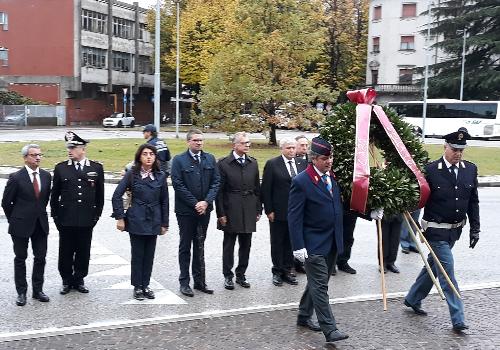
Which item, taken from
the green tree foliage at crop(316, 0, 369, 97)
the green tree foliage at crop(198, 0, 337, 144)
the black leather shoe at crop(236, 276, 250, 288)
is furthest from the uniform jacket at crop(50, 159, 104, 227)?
the green tree foliage at crop(316, 0, 369, 97)

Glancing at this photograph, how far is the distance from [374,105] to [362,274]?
10.2 feet

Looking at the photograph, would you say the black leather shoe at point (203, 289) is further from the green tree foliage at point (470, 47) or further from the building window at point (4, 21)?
the building window at point (4, 21)

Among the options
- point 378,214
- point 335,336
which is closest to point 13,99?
point 378,214

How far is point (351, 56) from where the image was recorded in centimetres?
7088

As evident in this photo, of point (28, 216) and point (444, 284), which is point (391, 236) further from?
point (28, 216)

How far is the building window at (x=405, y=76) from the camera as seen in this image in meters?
69.8

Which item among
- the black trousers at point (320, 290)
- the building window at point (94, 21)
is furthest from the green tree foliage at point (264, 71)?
the building window at point (94, 21)

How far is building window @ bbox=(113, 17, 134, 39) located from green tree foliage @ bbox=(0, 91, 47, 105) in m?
13.5

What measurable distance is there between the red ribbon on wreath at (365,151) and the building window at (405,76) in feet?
212

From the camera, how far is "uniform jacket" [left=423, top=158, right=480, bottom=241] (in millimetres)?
7309

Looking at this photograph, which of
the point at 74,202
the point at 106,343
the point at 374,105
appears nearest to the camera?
the point at 106,343

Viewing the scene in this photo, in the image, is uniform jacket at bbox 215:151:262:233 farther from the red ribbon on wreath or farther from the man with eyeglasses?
the red ribbon on wreath

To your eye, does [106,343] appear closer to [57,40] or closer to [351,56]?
[57,40]

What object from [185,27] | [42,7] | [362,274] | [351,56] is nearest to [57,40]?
[42,7]
